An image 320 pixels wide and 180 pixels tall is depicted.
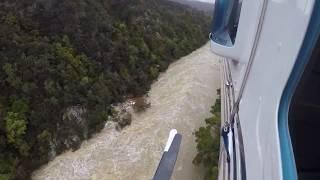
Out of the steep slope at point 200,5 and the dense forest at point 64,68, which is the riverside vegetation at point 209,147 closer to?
the dense forest at point 64,68

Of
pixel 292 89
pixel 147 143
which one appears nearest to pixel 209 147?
pixel 147 143

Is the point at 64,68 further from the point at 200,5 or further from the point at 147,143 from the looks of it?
the point at 200,5

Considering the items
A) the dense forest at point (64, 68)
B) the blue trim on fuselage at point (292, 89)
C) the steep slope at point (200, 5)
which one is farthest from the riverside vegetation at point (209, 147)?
the steep slope at point (200, 5)

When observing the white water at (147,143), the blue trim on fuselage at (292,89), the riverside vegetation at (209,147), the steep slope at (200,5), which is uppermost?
the blue trim on fuselage at (292,89)

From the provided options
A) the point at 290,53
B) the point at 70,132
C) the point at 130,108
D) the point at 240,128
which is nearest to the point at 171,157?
the point at 240,128

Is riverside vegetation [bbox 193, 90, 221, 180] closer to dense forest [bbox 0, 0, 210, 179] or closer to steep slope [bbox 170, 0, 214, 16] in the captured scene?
dense forest [bbox 0, 0, 210, 179]

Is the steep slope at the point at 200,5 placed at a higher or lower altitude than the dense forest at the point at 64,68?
lower

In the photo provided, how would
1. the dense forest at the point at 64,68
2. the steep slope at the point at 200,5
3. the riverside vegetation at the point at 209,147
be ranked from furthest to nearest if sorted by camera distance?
the steep slope at the point at 200,5 → the dense forest at the point at 64,68 → the riverside vegetation at the point at 209,147
